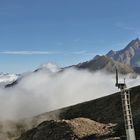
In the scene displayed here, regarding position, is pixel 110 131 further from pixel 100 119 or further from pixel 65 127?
pixel 100 119

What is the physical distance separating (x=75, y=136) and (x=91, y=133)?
313 cm

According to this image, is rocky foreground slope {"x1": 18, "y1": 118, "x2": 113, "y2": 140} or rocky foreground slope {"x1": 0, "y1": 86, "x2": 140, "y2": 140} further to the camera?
rocky foreground slope {"x1": 0, "y1": 86, "x2": 140, "y2": 140}

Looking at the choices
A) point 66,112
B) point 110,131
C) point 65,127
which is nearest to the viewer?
point 110,131

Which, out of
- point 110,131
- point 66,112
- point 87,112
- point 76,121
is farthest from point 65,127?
point 66,112

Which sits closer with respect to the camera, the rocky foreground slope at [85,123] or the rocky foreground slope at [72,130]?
the rocky foreground slope at [72,130]

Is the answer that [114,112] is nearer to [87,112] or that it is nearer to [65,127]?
[87,112]

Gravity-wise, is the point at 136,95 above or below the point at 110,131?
above

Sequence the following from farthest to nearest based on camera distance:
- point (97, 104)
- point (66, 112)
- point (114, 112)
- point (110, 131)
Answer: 1. point (66, 112)
2. point (97, 104)
3. point (114, 112)
4. point (110, 131)

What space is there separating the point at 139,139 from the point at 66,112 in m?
71.2

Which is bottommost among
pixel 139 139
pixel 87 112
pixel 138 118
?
pixel 139 139

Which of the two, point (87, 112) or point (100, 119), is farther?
point (87, 112)

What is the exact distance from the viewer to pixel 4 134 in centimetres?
13388

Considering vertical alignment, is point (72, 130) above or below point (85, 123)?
below

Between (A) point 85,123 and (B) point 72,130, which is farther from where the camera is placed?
(A) point 85,123
